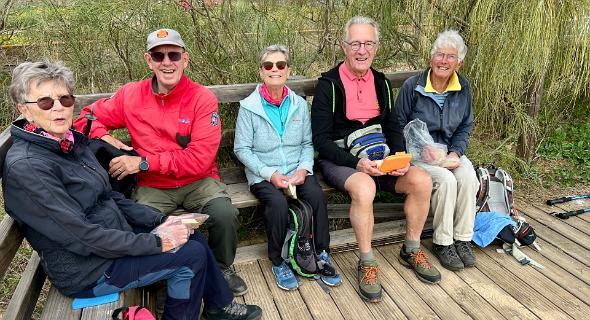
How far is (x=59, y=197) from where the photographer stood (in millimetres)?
1894

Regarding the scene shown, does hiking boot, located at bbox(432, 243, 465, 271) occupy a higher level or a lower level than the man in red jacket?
lower

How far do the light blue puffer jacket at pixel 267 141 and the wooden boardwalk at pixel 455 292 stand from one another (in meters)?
0.67

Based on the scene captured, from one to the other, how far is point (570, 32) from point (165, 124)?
9.70 feet

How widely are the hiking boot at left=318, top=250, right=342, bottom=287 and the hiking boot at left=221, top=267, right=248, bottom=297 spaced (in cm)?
50

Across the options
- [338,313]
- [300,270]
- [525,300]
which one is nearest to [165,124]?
[300,270]

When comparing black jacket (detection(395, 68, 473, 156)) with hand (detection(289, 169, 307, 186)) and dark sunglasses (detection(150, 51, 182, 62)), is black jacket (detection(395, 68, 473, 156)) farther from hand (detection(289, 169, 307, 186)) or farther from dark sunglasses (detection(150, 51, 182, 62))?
dark sunglasses (detection(150, 51, 182, 62))

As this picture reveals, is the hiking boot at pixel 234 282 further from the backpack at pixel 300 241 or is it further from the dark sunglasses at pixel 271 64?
the dark sunglasses at pixel 271 64

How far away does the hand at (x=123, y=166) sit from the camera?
2.67 m

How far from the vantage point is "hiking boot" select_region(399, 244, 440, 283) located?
304 centimetres

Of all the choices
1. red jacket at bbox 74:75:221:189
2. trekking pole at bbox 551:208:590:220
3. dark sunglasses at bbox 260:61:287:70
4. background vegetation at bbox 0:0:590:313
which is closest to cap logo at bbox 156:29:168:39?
red jacket at bbox 74:75:221:189

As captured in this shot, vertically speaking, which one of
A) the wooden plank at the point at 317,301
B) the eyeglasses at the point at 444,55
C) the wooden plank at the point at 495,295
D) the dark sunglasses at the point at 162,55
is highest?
the dark sunglasses at the point at 162,55

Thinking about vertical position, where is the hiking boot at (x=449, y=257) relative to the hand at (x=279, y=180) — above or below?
below

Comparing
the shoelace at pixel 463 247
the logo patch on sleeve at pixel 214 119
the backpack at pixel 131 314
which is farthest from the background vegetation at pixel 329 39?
the backpack at pixel 131 314

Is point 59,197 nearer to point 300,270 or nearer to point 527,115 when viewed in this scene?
point 300,270
